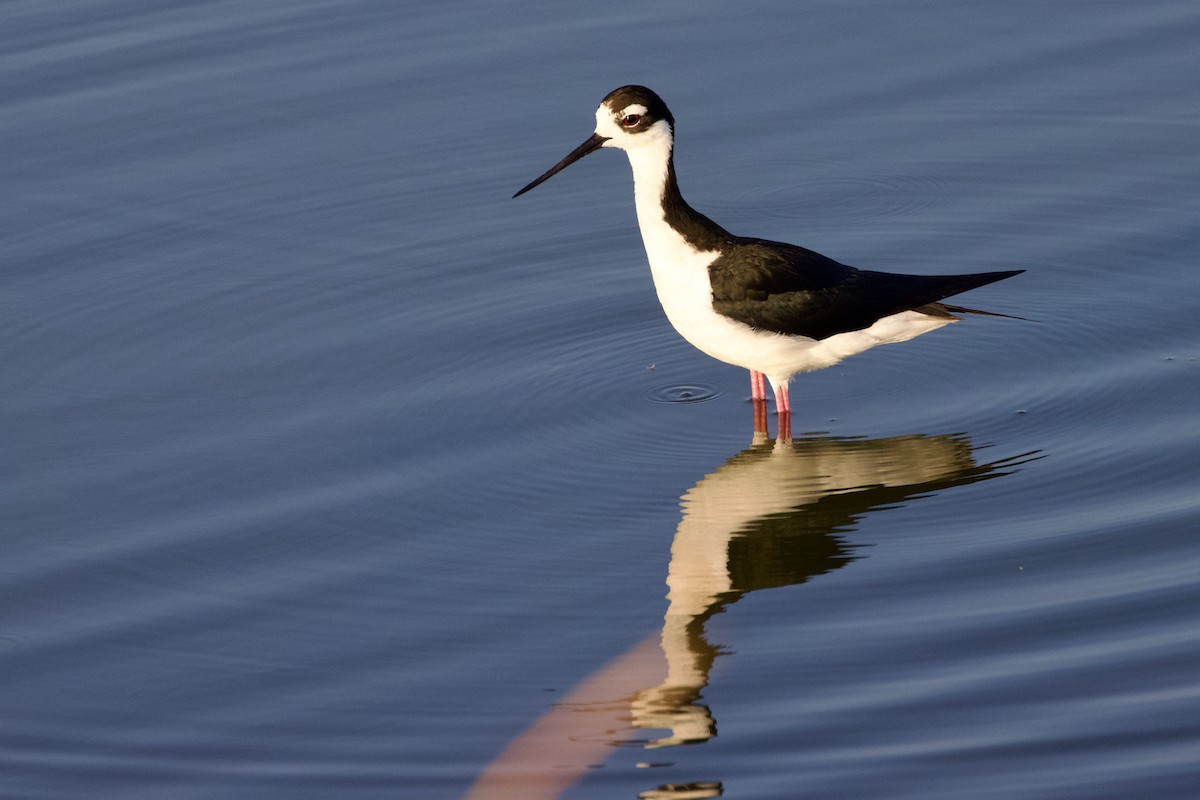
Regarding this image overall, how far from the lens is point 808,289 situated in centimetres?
918

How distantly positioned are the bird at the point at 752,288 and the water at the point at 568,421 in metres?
0.33

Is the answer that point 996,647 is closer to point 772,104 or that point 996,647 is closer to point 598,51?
point 772,104

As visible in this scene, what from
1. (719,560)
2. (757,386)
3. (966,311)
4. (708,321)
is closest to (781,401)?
(757,386)

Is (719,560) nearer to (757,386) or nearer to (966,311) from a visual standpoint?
(757,386)

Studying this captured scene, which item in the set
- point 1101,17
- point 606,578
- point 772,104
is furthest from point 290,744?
point 1101,17

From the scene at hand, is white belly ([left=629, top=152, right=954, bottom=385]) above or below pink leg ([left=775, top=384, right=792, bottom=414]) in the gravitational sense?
above

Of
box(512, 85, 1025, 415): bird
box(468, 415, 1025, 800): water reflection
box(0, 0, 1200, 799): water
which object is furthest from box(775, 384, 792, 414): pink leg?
box(468, 415, 1025, 800): water reflection

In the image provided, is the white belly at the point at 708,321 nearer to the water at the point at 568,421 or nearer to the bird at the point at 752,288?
the bird at the point at 752,288

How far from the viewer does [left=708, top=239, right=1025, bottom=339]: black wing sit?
29.4 feet

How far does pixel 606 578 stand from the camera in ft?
24.6

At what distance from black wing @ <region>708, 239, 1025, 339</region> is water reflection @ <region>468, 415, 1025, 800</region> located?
620mm

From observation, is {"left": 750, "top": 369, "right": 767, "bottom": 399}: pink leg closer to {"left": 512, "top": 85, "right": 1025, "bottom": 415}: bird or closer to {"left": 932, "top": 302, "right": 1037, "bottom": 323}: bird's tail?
{"left": 512, "top": 85, "right": 1025, "bottom": 415}: bird

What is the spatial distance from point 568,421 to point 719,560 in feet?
5.00

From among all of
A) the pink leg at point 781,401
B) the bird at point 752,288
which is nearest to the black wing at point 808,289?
the bird at point 752,288
